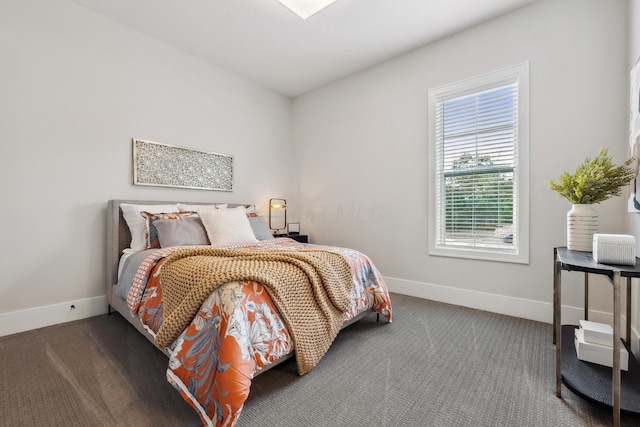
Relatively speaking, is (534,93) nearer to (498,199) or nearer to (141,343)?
(498,199)

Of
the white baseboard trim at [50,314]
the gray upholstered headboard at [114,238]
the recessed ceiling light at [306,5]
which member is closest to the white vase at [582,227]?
the recessed ceiling light at [306,5]

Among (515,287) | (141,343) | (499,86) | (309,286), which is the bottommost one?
(141,343)

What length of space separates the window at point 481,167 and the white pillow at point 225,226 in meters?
2.02

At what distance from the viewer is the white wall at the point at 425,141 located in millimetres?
2316

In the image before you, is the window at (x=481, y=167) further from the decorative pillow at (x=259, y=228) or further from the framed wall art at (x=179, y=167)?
the framed wall art at (x=179, y=167)

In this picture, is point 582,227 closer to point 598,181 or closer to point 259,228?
point 598,181

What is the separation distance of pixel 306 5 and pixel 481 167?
7.60ft

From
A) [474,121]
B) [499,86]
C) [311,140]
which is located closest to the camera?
[499,86]

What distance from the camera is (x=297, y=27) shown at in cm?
295

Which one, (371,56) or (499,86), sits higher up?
(371,56)

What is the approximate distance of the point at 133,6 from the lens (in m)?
2.65

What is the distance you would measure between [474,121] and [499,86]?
365 mm

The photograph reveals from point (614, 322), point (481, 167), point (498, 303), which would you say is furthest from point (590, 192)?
point (498, 303)

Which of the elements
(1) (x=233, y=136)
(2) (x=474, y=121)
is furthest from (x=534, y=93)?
(1) (x=233, y=136)
